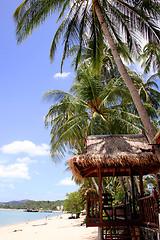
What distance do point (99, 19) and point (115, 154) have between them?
5.27 m

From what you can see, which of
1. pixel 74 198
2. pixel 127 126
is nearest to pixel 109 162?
pixel 127 126

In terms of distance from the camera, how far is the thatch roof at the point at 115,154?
6384 mm

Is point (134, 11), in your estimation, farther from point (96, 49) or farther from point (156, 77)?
point (156, 77)

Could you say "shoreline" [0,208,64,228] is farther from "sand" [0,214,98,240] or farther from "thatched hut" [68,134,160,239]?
"thatched hut" [68,134,160,239]

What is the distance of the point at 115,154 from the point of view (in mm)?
6633

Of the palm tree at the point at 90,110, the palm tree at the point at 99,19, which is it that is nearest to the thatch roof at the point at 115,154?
the palm tree at the point at 99,19

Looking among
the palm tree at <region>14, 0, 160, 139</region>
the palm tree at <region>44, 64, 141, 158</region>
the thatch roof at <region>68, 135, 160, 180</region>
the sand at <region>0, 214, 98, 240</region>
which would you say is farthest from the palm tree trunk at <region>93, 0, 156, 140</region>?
the sand at <region>0, 214, 98, 240</region>

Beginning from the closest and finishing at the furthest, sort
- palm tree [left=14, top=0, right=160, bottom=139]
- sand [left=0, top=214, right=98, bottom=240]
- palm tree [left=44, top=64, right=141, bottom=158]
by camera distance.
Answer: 1. palm tree [left=14, top=0, right=160, bottom=139]
2. palm tree [left=44, top=64, right=141, bottom=158]
3. sand [left=0, top=214, right=98, bottom=240]

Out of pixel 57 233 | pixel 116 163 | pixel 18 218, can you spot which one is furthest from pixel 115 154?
pixel 18 218

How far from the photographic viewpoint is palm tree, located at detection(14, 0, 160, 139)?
26.2ft

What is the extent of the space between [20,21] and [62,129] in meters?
5.24

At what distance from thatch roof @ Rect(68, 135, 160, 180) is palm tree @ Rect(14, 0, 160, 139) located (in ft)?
5.46

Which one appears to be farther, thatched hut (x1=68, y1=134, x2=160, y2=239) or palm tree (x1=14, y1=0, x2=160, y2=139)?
palm tree (x1=14, y1=0, x2=160, y2=139)

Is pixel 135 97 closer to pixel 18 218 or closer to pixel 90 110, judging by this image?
pixel 90 110
